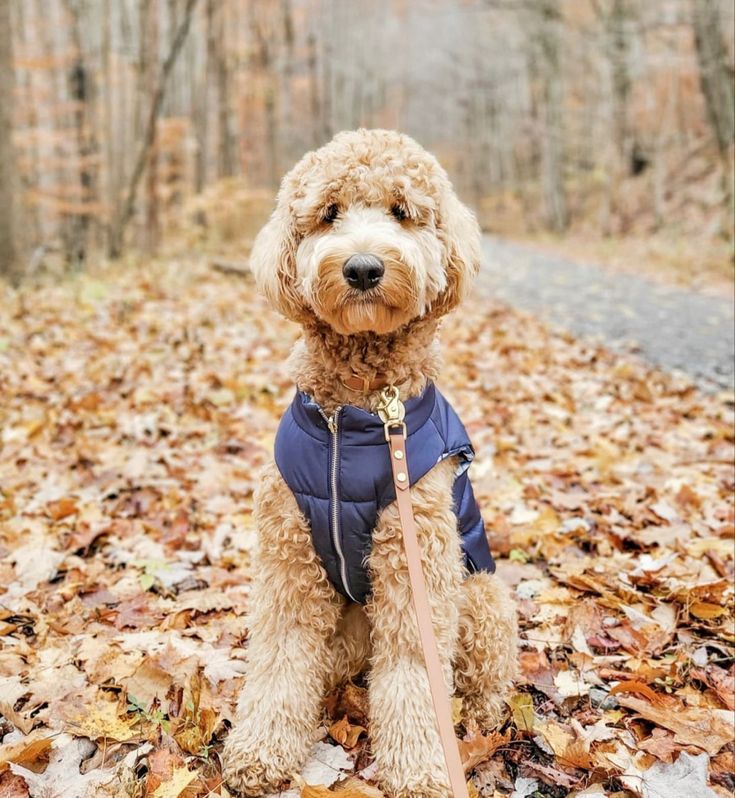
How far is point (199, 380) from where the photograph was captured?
6.64 m

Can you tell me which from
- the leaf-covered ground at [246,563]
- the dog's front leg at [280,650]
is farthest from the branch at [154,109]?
the dog's front leg at [280,650]

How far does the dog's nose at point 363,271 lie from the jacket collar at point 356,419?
0.44 meters

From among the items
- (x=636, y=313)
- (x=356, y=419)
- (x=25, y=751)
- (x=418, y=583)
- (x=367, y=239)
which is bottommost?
(x=636, y=313)

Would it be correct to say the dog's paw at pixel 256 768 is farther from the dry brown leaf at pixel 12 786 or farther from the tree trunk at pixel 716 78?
the tree trunk at pixel 716 78

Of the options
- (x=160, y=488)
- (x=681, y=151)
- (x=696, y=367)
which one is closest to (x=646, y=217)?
(x=681, y=151)

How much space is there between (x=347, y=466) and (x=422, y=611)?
55 centimetres

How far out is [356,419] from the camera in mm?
2447

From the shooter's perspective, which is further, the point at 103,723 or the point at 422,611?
the point at 103,723

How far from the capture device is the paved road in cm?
755

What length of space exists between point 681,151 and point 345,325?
2581cm

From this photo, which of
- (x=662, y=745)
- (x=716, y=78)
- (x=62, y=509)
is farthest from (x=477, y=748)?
(x=716, y=78)

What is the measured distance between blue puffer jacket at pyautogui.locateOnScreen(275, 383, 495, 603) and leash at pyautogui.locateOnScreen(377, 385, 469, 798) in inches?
1.8

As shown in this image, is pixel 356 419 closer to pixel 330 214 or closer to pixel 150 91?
pixel 330 214

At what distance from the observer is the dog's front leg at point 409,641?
8.02 feet
